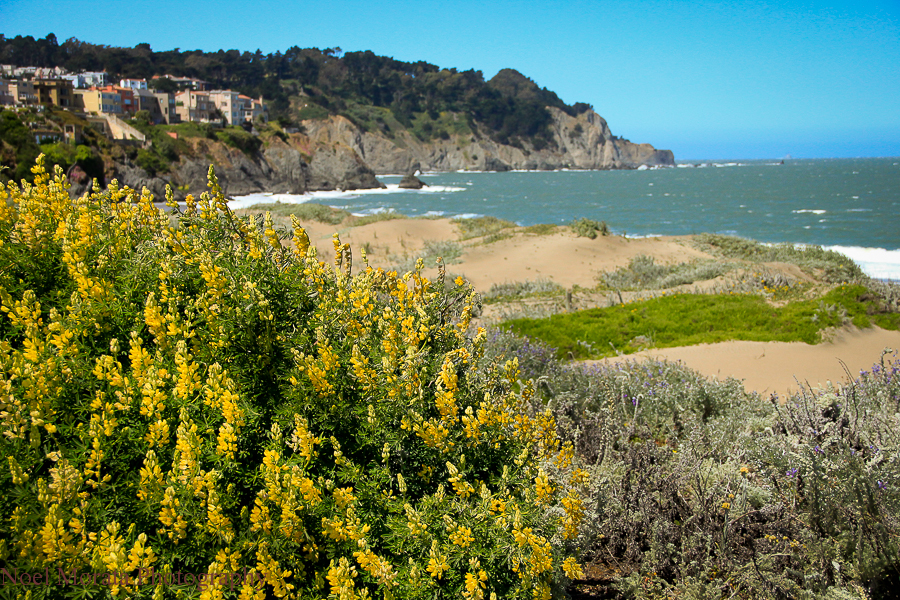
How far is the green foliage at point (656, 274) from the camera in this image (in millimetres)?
17156

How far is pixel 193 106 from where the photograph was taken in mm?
86250

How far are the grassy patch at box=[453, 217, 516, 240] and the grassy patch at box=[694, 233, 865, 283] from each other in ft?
31.3

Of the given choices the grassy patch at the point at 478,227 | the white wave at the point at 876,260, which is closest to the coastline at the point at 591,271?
the grassy patch at the point at 478,227

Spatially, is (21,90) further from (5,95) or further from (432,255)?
(432,255)

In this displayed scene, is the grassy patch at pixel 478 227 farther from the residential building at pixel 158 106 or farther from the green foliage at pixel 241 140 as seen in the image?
the residential building at pixel 158 106

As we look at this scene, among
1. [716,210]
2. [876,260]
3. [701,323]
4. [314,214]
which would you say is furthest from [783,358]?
[716,210]

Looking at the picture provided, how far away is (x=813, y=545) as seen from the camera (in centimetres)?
353

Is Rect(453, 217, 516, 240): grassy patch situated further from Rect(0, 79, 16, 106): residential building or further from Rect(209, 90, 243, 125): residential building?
Rect(209, 90, 243, 125): residential building

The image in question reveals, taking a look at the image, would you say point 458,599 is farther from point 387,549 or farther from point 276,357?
point 276,357

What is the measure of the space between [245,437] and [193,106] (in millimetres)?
97126

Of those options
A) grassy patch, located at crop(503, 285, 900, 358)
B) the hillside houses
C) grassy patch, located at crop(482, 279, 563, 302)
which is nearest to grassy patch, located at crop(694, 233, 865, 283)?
grassy patch, located at crop(503, 285, 900, 358)

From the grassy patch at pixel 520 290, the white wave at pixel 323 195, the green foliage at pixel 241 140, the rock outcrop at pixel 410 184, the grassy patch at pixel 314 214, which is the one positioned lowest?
the grassy patch at pixel 520 290

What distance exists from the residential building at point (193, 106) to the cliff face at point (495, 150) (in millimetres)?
16620

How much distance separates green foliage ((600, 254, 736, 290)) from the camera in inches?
675
